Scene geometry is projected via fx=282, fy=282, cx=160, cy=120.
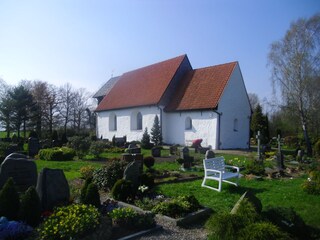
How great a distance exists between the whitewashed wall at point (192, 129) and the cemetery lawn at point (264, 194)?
38.2 ft

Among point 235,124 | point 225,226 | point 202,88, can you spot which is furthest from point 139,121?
point 225,226

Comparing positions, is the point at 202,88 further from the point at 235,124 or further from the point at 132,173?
the point at 132,173

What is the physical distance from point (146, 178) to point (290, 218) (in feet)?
13.9

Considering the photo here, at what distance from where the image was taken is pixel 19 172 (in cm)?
689

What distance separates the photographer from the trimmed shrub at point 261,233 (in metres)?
3.75

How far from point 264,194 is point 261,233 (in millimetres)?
4266

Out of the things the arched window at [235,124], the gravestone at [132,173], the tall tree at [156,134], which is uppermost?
the arched window at [235,124]

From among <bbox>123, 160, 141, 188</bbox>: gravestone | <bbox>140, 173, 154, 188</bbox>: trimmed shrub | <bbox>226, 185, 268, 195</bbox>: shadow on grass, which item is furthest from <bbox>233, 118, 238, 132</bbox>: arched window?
<bbox>123, 160, 141, 188</bbox>: gravestone

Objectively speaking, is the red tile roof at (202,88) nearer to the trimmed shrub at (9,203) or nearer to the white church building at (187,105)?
the white church building at (187,105)

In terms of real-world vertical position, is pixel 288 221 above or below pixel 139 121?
below

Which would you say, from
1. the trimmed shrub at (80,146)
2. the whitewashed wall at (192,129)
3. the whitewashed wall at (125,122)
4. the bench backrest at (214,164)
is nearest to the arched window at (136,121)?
the whitewashed wall at (125,122)

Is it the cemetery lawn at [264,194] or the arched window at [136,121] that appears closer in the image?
the cemetery lawn at [264,194]

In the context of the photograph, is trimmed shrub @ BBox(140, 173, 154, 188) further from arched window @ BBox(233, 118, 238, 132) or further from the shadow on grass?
arched window @ BBox(233, 118, 238, 132)

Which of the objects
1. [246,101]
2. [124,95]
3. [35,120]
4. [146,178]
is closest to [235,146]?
[246,101]
